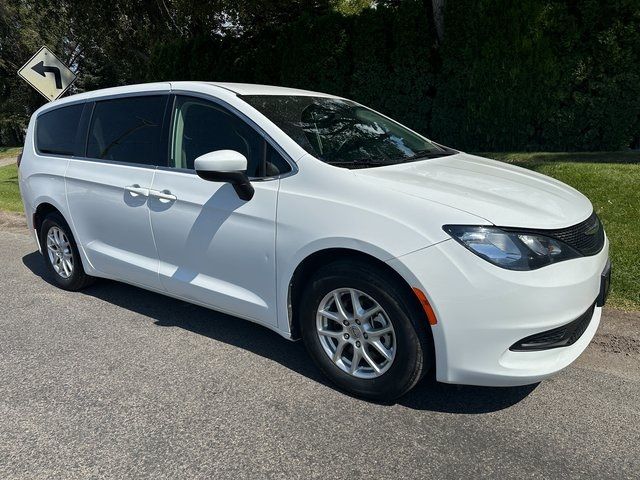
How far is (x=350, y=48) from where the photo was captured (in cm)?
1127

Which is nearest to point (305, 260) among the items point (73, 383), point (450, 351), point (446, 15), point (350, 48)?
point (450, 351)

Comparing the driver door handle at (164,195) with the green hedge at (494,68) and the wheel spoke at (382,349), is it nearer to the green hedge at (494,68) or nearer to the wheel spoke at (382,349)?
the wheel spoke at (382,349)

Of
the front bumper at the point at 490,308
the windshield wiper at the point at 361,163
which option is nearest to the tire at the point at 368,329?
the front bumper at the point at 490,308

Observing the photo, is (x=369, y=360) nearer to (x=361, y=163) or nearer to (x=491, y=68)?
(x=361, y=163)

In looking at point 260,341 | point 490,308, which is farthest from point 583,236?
point 260,341

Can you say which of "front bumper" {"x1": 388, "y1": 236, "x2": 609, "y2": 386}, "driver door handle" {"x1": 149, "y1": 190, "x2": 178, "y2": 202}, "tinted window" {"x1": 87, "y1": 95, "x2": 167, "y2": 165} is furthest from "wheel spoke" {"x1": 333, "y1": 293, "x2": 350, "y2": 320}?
"tinted window" {"x1": 87, "y1": 95, "x2": 167, "y2": 165}

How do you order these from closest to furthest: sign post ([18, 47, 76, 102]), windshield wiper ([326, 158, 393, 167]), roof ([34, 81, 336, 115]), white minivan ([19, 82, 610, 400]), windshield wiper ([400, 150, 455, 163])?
white minivan ([19, 82, 610, 400]) < windshield wiper ([326, 158, 393, 167]) < windshield wiper ([400, 150, 455, 163]) < roof ([34, 81, 336, 115]) < sign post ([18, 47, 76, 102])

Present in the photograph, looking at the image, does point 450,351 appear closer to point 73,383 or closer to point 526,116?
point 73,383

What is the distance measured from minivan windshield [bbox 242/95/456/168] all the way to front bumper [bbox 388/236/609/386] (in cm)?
94

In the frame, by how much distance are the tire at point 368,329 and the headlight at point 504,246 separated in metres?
0.41

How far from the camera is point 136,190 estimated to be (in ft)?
12.7

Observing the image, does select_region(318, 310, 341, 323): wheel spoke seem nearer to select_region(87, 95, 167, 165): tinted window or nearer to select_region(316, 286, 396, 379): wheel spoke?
select_region(316, 286, 396, 379): wheel spoke

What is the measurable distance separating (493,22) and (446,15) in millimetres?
896

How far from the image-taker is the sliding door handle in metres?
3.80
